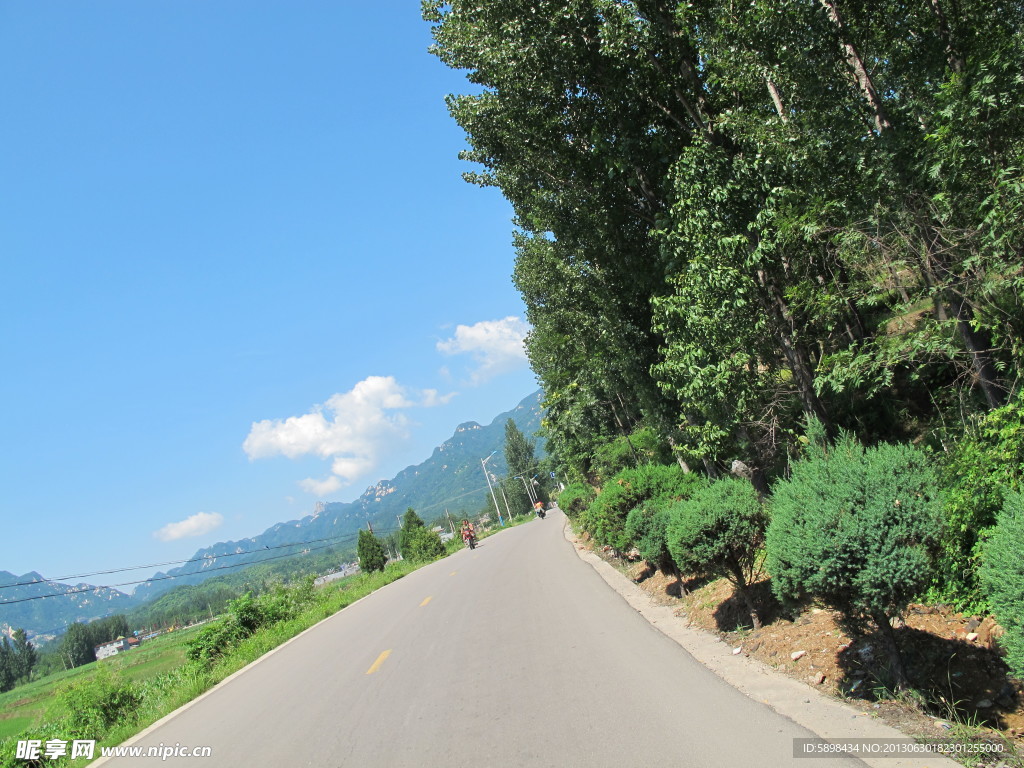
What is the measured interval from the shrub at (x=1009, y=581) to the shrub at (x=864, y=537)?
493mm

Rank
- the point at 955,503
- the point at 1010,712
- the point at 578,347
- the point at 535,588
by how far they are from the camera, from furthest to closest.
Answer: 1. the point at 578,347
2. the point at 535,588
3. the point at 955,503
4. the point at 1010,712

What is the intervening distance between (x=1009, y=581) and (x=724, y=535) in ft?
10.6

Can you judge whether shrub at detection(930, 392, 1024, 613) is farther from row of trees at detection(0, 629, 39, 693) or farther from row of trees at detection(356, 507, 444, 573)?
row of trees at detection(0, 629, 39, 693)

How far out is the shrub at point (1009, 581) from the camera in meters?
2.95

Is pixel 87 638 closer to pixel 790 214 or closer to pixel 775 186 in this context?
pixel 775 186

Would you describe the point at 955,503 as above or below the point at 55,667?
above

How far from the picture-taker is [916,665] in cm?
445

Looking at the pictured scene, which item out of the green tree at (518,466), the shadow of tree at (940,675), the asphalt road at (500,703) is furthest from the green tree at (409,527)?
the green tree at (518,466)

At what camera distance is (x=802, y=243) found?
8.06 m

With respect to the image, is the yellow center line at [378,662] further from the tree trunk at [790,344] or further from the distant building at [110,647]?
the distant building at [110,647]

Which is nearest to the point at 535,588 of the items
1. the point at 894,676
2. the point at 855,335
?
the point at 855,335

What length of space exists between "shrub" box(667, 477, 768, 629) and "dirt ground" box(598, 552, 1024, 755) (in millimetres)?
564

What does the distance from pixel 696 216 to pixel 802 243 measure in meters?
1.46

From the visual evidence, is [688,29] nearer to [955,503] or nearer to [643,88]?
[643,88]
